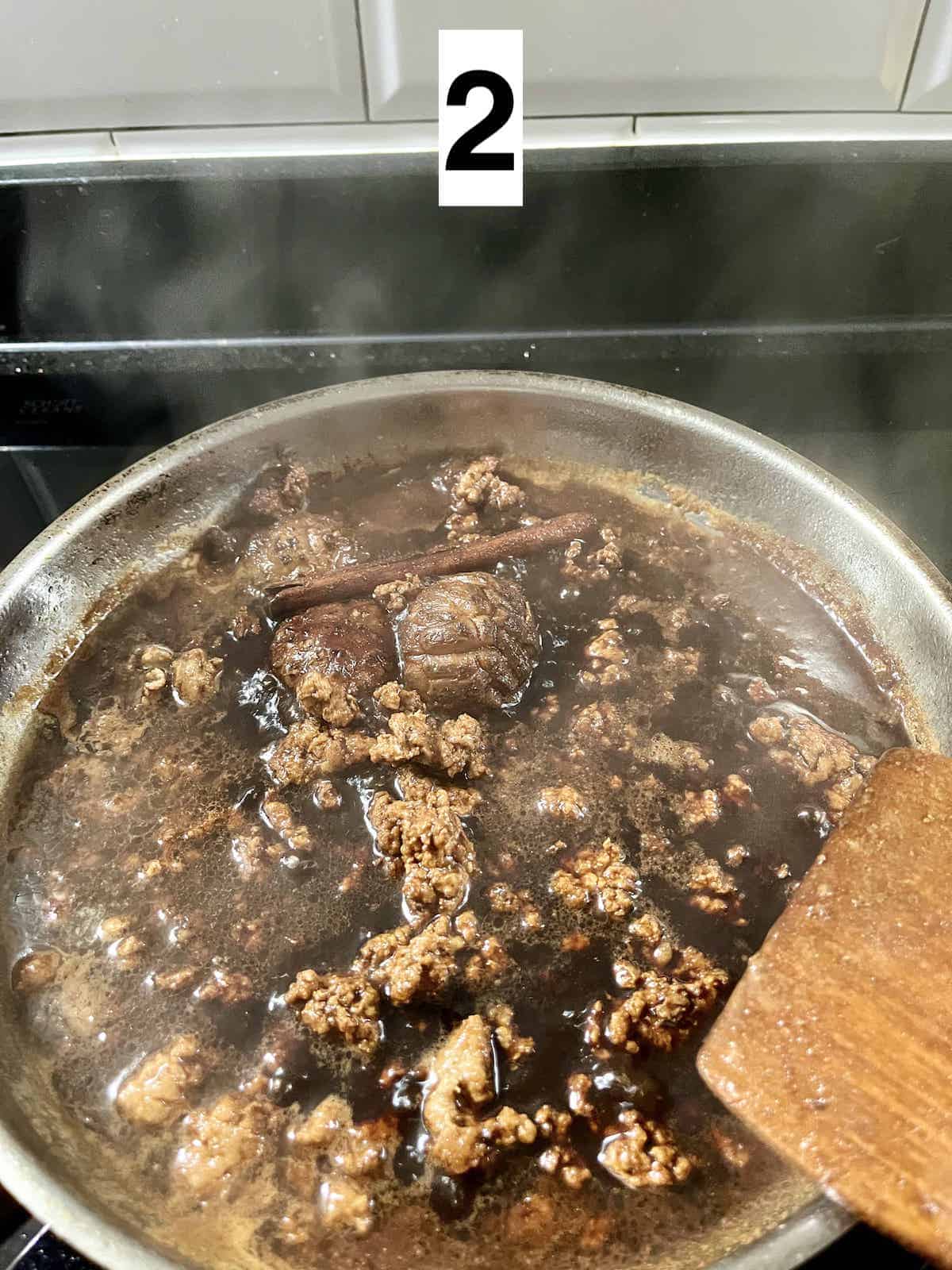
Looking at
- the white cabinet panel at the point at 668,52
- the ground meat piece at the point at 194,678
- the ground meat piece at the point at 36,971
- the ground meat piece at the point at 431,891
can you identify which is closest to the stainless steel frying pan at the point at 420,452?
the ground meat piece at the point at 36,971

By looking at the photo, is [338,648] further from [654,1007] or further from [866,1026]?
[866,1026]

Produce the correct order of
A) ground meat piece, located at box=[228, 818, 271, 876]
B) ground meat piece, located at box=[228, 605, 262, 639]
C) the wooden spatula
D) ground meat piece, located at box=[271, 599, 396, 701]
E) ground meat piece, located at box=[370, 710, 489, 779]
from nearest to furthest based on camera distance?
the wooden spatula
ground meat piece, located at box=[228, 818, 271, 876]
ground meat piece, located at box=[370, 710, 489, 779]
ground meat piece, located at box=[271, 599, 396, 701]
ground meat piece, located at box=[228, 605, 262, 639]

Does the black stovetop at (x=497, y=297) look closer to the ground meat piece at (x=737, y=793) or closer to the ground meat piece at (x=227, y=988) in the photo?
the ground meat piece at (x=737, y=793)

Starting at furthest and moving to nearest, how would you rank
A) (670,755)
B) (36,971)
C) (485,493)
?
(485,493) → (670,755) → (36,971)

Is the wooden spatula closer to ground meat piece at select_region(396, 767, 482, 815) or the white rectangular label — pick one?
ground meat piece at select_region(396, 767, 482, 815)

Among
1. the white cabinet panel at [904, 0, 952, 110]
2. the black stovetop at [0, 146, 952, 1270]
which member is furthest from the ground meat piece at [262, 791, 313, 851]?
the white cabinet panel at [904, 0, 952, 110]

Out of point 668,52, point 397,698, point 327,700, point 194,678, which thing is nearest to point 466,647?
point 397,698
